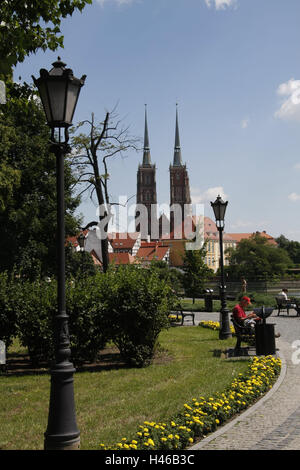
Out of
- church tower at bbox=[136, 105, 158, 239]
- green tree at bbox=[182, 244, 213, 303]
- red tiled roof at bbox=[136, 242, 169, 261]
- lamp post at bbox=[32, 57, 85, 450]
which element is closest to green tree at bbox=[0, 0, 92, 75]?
lamp post at bbox=[32, 57, 85, 450]

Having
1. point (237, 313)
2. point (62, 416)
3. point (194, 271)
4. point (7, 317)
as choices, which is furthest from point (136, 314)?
point (194, 271)

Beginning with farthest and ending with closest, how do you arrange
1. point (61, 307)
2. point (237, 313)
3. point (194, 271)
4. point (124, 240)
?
point (124, 240) → point (194, 271) → point (237, 313) → point (61, 307)

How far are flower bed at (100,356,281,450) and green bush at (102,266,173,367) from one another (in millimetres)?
2626

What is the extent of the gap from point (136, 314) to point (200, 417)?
4815 mm

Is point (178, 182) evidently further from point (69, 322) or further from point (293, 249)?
point (69, 322)

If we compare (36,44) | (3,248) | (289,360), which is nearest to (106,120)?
(3,248)

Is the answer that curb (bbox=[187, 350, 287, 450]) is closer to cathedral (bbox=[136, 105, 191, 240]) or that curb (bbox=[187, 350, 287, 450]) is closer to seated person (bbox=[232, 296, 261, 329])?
seated person (bbox=[232, 296, 261, 329])

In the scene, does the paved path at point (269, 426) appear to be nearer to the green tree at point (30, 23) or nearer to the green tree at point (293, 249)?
the green tree at point (30, 23)

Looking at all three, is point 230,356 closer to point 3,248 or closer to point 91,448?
point 91,448

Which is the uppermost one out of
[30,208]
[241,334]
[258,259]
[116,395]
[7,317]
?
[30,208]

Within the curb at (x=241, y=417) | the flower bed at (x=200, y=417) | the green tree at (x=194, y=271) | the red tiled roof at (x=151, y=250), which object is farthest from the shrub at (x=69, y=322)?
the red tiled roof at (x=151, y=250)

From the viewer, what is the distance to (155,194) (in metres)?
154

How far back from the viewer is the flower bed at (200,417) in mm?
5477

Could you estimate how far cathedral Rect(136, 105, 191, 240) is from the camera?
146 m
